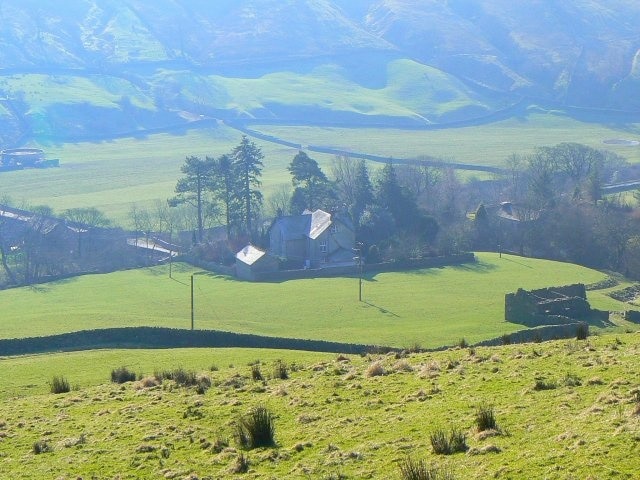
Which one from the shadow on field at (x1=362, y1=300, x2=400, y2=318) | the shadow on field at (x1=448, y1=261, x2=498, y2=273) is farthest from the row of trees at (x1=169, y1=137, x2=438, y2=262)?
the shadow on field at (x1=362, y1=300, x2=400, y2=318)

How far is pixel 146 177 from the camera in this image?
5379 inches

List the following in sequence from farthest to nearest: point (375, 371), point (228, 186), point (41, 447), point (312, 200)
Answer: point (312, 200) → point (228, 186) → point (375, 371) → point (41, 447)

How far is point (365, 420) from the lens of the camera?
20891mm

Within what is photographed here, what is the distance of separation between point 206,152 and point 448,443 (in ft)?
457

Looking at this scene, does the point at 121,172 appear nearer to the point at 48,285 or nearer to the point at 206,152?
the point at 206,152

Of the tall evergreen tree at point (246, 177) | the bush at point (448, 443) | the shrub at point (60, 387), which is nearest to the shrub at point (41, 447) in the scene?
the bush at point (448, 443)

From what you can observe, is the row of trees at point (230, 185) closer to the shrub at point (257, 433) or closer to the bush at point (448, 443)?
the shrub at point (257, 433)

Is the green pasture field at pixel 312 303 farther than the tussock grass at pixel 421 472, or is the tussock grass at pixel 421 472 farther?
the green pasture field at pixel 312 303

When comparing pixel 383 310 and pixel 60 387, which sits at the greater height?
pixel 383 310

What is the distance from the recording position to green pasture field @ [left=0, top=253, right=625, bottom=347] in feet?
171

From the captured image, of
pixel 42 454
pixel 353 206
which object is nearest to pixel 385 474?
pixel 42 454

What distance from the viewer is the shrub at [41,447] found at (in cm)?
2103

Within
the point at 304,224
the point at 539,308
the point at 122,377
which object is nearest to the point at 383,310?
the point at 539,308

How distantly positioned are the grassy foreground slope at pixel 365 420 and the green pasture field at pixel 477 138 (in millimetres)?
113124
